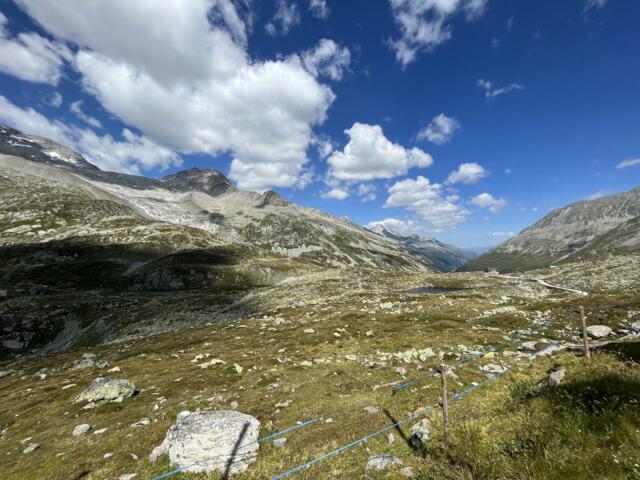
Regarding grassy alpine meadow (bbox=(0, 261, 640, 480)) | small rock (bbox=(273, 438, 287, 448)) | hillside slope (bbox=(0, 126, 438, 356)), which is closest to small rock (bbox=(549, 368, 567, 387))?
grassy alpine meadow (bbox=(0, 261, 640, 480))

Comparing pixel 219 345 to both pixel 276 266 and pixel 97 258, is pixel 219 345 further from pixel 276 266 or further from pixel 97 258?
pixel 97 258

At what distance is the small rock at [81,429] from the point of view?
15.6 m

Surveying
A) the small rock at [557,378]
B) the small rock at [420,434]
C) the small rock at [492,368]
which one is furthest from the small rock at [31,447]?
the small rock at [492,368]

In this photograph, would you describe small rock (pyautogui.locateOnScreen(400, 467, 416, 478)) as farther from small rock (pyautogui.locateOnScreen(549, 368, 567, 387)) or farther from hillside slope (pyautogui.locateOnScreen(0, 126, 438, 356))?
hillside slope (pyautogui.locateOnScreen(0, 126, 438, 356))

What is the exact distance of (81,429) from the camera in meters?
15.9

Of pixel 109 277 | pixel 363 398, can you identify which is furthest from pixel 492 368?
pixel 109 277

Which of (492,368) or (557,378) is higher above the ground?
(557,378)

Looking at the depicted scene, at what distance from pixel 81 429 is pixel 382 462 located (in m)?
16.0

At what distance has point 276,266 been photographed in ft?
428

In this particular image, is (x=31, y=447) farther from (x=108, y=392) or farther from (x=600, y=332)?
(x=600, y=332)

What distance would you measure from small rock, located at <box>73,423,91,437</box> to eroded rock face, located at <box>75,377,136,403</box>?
315 centimetres

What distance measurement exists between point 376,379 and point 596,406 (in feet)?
39.4

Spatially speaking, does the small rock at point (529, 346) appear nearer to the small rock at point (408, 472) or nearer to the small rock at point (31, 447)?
the small rock at point (408, 472)

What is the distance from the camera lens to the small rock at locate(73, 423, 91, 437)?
15.6 m
